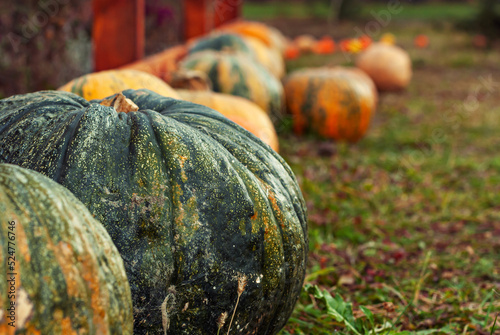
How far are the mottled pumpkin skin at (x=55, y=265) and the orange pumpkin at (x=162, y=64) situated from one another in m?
2.97

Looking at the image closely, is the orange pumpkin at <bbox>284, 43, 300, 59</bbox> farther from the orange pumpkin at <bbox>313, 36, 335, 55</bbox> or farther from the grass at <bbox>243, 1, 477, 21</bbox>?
the grass at <bbox>243, 1, 477, 21</bbox>

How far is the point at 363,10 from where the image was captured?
797 inches

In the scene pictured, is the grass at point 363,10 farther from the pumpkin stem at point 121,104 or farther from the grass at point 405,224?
the pumpkin stem at point 121,104

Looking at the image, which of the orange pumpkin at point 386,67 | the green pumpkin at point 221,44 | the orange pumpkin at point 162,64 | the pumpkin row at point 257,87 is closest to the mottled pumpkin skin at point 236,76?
the pumpkin row at point 257,87

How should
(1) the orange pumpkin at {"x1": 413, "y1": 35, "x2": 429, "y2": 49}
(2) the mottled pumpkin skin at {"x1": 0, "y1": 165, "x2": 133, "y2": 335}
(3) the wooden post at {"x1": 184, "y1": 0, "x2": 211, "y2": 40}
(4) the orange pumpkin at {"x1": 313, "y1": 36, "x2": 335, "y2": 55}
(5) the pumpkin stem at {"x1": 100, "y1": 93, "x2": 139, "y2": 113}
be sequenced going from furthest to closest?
(1) the orange pumpkin at {"x1": 413, "y1": 35, "x2": 429, "y2": 49}
(4) the orange pumpkin at {"x1": 313, "y1": 36, "x2": 335, "y2": 55}
(3) the wooden post at {"x1": 184, "y1": 0, "x2": 211, "y2": 40}
(5) the pumpkin stem at {"x1": 100, "y1": 93, "x2": 139, "y2": 113}
(2) the mottled pumpkin skin at {"x1": 0, "y1": 165, "x2": 133, "y2": 335}

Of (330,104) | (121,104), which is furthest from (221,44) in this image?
(121,104)

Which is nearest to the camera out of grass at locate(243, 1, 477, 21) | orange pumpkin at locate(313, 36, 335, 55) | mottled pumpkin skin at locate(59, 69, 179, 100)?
mottled pumpkin skin at locate(59, 69, 179, 100)

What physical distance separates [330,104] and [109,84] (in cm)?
316

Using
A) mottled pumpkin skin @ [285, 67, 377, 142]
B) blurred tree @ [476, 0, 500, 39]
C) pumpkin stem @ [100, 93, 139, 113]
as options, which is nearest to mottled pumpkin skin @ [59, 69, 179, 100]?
pumpkin stem @ [100, 93, 139, 113]

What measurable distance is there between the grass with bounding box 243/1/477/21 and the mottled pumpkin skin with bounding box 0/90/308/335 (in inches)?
732

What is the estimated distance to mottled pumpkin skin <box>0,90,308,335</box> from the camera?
1.50 meters

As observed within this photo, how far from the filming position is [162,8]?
623cm

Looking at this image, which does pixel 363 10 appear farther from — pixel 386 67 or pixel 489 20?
pixel 386 67

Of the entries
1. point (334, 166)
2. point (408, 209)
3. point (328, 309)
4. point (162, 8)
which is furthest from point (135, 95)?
point (162, 8)
